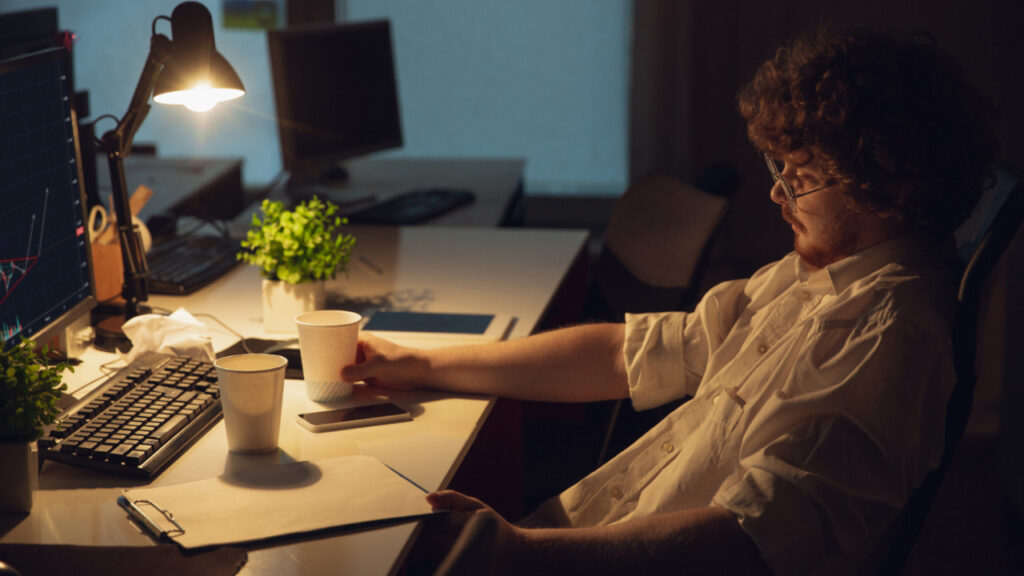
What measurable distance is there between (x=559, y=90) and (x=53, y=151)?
2.89 meters

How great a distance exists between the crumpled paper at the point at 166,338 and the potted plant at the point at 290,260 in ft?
0.62

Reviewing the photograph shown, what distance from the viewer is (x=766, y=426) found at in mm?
1088

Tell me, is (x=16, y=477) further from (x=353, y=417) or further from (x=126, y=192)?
(x=126, y=192)

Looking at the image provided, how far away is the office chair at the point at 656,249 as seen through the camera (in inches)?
73.5

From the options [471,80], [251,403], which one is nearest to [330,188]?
[471,80]

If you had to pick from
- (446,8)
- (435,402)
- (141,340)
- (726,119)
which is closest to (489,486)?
(435,402)

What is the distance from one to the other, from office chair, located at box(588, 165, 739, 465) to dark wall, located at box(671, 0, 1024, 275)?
5.17 ft

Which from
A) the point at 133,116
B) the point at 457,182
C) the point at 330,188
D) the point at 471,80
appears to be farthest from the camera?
the point at 471,80

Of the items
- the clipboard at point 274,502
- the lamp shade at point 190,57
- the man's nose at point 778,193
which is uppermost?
the lamp shade at point 190,57

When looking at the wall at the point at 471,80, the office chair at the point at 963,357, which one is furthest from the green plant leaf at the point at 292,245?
the wall at the point at 471,80

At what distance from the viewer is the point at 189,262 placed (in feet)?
6.93

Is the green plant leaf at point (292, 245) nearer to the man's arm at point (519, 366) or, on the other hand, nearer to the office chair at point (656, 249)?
the man's arm at point (519, 366)

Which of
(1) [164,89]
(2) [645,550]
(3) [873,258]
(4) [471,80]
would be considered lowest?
(2) [645,550]

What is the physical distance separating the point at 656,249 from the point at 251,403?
3.54 ft
